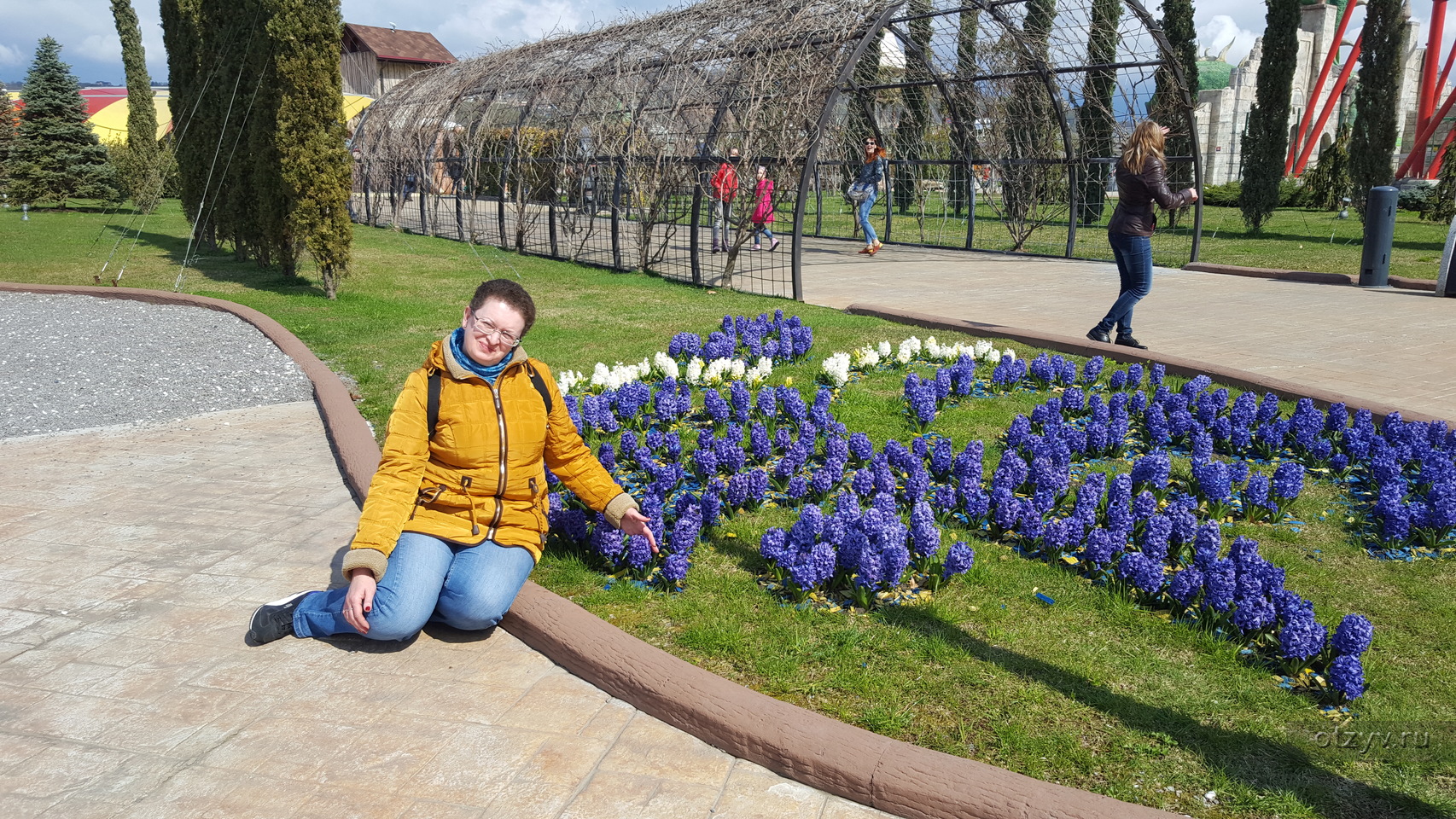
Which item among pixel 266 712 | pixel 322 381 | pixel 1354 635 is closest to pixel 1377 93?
pixel 322 381

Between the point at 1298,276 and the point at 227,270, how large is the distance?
1443 centimetres

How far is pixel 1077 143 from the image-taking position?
17.4m

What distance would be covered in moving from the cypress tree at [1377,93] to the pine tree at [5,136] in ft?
103

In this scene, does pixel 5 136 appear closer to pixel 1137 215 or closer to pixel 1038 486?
pixel 1137 215

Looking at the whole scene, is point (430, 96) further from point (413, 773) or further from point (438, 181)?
point (413, 773)

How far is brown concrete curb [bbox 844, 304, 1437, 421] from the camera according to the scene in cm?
615

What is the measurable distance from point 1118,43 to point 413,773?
14918 millimetres

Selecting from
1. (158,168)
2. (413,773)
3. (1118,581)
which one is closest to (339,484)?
(413,773)

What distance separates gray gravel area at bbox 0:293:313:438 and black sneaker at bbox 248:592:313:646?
353 cm

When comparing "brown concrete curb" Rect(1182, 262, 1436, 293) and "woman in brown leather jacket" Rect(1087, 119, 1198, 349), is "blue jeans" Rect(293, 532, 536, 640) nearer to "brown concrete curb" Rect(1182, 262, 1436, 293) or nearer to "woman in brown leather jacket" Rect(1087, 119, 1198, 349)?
"woman in brown leather jacket" Rect(1087, 119, 1198, 349)

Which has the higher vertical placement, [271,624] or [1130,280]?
[1130,280]

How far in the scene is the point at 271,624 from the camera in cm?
343

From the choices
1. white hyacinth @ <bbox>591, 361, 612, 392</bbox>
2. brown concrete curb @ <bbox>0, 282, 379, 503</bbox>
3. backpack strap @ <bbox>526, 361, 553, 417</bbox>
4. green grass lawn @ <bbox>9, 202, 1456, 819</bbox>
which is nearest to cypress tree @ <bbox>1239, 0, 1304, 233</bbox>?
green grass lawn @ <bbox>9, 202, 1456, 819</bbox>

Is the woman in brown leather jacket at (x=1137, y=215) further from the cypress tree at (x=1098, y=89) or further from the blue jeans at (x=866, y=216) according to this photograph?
the blue jeans at (x=866, y=216)
